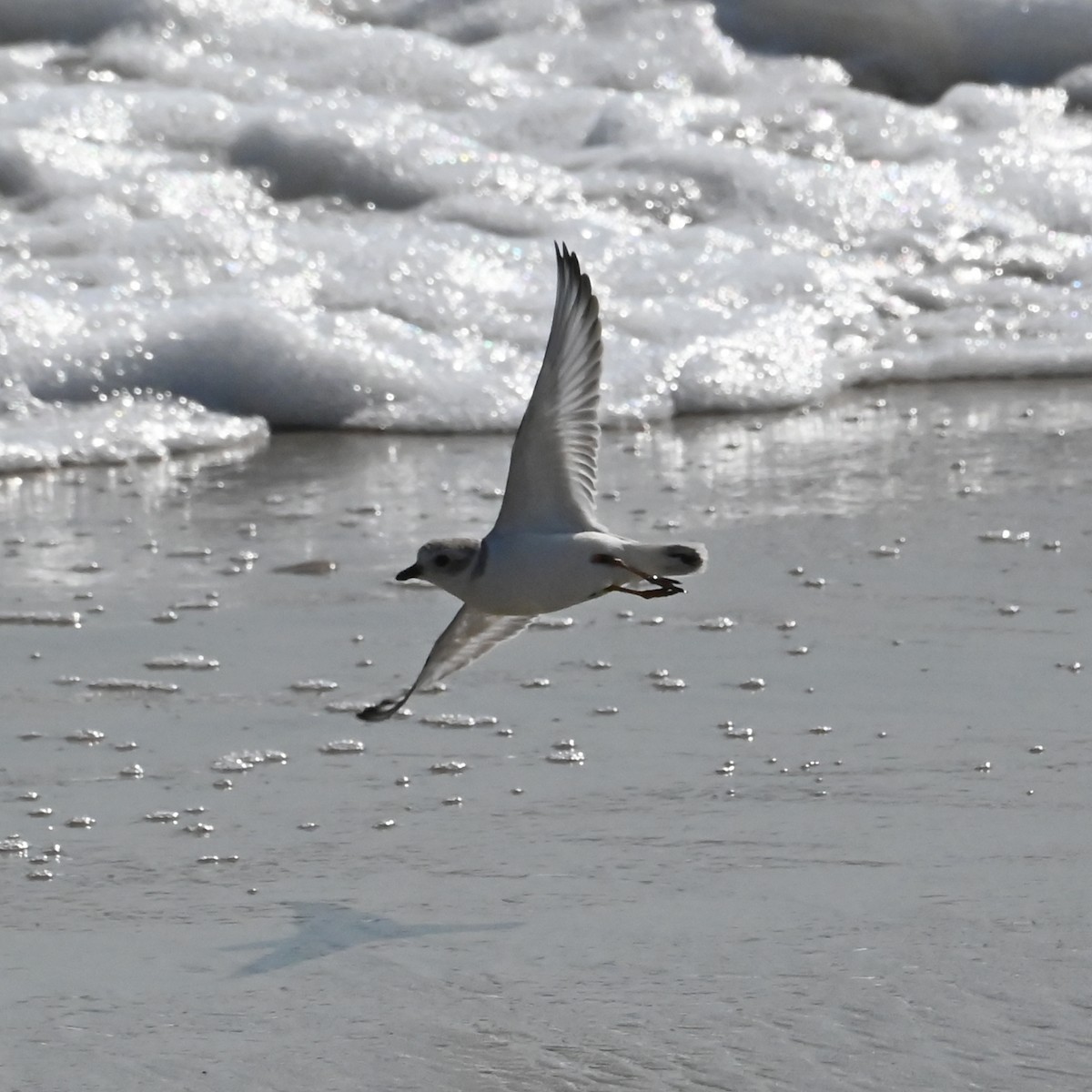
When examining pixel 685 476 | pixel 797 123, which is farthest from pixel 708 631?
pixel 797 123

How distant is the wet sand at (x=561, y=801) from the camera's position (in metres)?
2.89

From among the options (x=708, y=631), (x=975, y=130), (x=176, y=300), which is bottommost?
(x=708, y=631)

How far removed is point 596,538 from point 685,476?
2314 millimetres

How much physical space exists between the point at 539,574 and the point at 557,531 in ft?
0.50

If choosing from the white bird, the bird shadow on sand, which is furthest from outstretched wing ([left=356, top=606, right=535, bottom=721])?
the bird shadow on sand

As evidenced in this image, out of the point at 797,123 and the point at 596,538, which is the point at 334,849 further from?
the point at 797,123

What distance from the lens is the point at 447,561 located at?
11.6 feet

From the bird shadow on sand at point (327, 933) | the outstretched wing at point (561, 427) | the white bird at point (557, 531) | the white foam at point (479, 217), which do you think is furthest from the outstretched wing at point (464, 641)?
the white foam at point (479, 217)

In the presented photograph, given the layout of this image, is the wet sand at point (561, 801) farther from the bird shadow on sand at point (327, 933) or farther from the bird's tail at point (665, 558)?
the bird's tail at point (665, 558)

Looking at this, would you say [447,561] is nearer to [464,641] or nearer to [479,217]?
[464,641]

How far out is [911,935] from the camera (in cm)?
318

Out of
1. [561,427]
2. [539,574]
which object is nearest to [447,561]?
[539,574]

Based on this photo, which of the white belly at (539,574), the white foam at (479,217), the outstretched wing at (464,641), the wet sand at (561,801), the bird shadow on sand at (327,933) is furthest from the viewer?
the white foam at (479,217)

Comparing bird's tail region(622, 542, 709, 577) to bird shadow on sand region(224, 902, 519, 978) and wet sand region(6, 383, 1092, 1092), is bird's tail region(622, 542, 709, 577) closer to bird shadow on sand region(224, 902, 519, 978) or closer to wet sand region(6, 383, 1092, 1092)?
wet sand region(6, 383, 1092, 1092)
